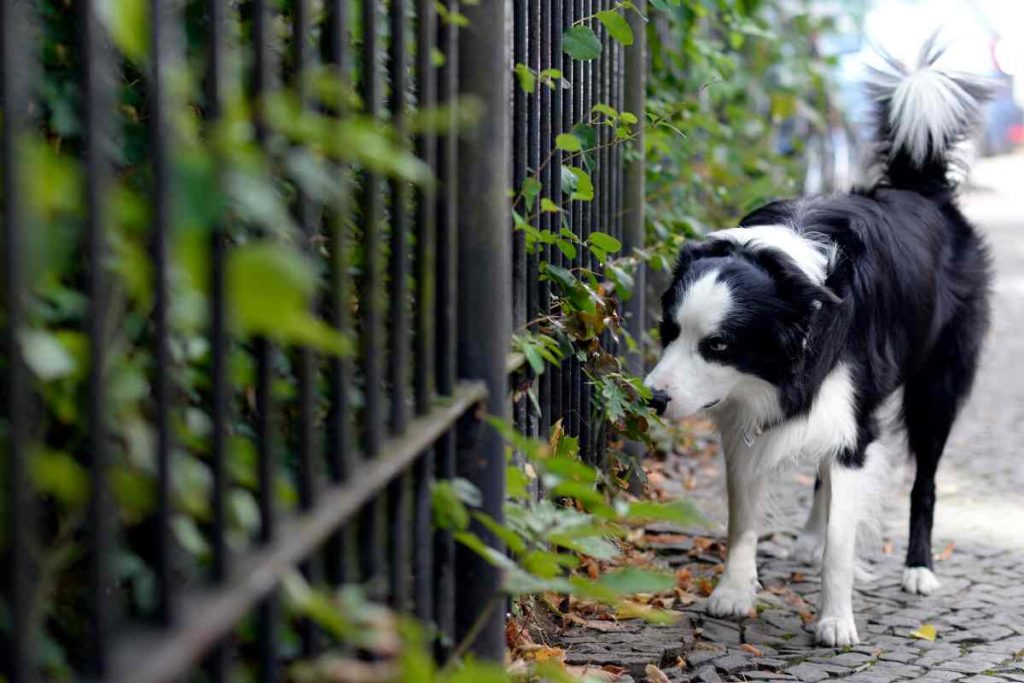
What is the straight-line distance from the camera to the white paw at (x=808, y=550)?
4.96 m

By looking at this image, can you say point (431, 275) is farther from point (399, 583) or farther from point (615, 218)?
point (615, 218)

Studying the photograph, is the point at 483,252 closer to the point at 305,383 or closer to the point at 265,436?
the point at 305,383

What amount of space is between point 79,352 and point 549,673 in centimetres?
98

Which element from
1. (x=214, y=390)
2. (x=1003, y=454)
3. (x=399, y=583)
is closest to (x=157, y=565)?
(x=214, y=390)

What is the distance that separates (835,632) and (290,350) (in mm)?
2537

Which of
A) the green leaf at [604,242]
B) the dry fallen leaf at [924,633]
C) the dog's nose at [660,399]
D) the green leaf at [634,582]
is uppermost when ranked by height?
the green leaf at [604,242]

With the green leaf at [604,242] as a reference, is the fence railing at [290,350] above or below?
above

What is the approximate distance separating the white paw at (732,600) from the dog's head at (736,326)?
0.60 m

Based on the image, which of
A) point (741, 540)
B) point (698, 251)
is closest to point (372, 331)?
point (698, 251)

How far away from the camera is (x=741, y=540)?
171 inches

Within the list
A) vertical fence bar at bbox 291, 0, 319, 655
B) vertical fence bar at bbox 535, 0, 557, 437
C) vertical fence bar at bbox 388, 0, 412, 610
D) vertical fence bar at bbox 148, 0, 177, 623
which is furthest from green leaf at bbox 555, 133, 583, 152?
vertical fence bar at bbox 148, 0, 177, 623

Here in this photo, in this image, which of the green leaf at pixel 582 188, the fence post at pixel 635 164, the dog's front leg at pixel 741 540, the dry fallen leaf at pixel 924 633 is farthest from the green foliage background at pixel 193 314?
the fence post at pixel 635 164

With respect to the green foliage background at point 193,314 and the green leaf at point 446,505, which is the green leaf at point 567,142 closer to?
the green foliage background at point 193,314

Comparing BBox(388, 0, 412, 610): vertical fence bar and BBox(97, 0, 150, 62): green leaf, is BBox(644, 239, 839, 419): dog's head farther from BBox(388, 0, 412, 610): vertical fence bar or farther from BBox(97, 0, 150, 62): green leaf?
BBox(97, 0, 150, 62): green leaf
